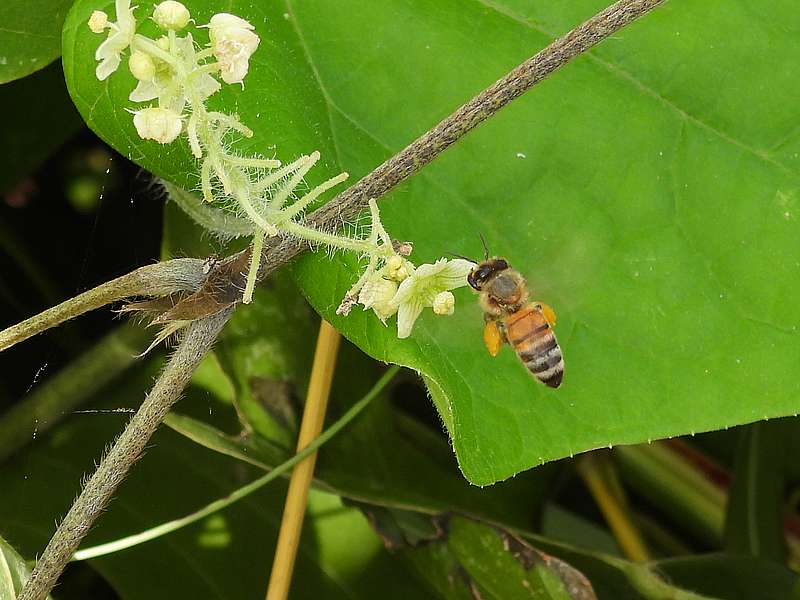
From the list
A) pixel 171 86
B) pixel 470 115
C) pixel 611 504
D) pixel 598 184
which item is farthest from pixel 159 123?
pixel 611 504

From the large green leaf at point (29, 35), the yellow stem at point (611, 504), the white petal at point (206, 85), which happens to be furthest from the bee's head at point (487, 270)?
the yellow stem at point (611, 504)

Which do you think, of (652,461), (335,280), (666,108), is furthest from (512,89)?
(652,461)

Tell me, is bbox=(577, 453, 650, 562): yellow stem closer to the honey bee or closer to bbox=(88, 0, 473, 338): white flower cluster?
the honey bee

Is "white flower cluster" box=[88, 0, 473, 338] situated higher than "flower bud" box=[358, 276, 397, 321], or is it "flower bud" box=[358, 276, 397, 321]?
"white flower cluster" box=[88, 0, 473, 338]

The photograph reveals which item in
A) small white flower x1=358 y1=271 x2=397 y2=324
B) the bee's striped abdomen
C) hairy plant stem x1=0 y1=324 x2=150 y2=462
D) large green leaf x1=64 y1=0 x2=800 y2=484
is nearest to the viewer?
small white flower x1=358 y1=271 x2=397 y2=324

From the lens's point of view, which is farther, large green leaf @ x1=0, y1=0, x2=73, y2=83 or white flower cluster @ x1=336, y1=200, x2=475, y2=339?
large green leaf @ x1=0, y1=0, x2=73, y2=83

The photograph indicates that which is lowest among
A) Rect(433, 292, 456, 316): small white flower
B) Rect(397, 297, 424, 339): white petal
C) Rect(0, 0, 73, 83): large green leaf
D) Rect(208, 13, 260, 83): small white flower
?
Rect(397, 297, 424, 339): white petal

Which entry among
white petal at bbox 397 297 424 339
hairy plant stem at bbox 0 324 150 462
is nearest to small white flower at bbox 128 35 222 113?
white petal at bbox 397 297 424 339

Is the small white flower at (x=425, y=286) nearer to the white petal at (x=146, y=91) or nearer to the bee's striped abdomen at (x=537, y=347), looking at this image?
the bee's striped abdomen at (x=537, y=347)
